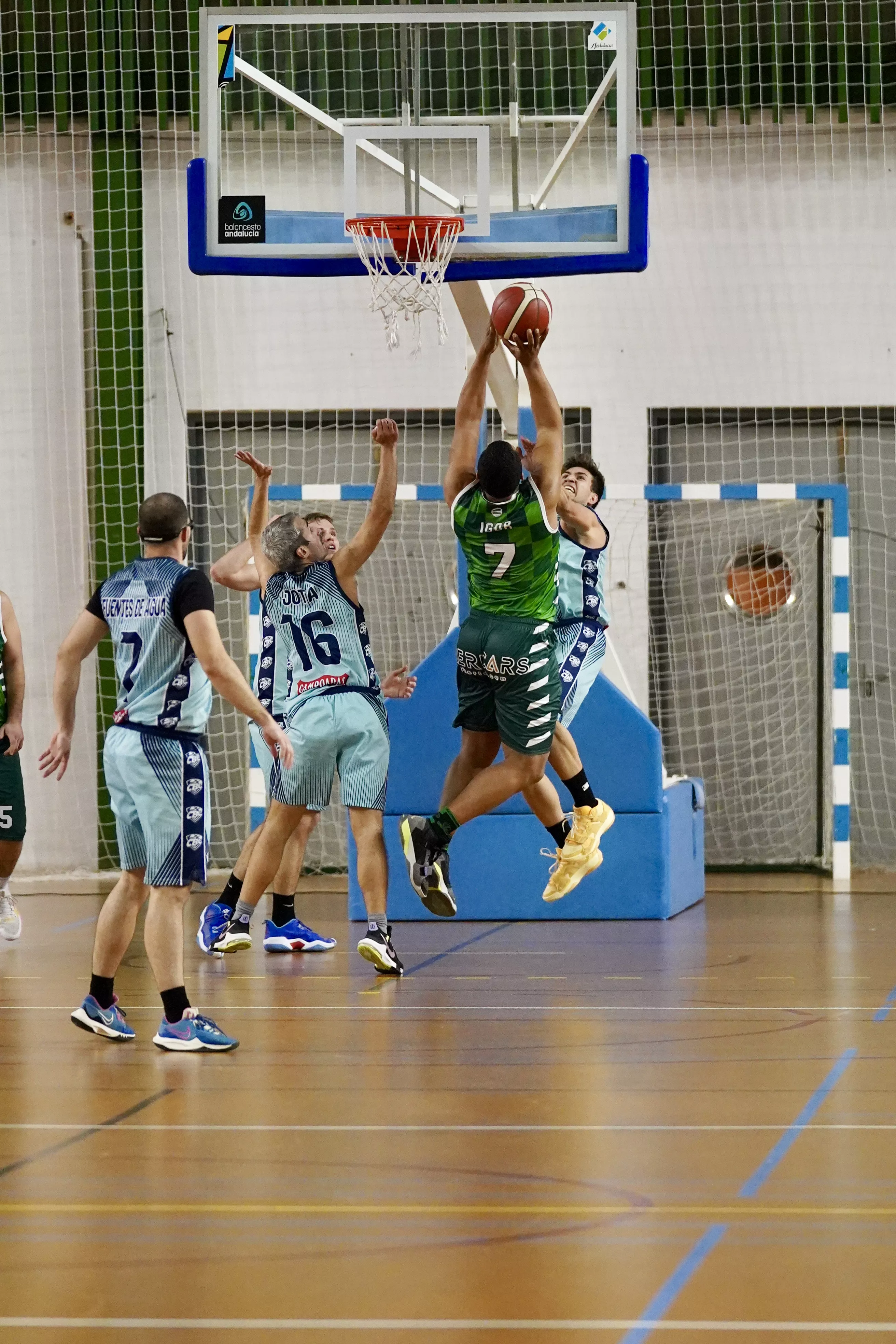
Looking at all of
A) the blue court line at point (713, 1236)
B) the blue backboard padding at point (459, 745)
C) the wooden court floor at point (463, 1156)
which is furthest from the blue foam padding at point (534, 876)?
the blue court line at point (713, 1236)

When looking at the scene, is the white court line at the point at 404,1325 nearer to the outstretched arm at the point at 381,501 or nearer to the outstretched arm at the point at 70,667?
the outstretched arm at the point at 70,667

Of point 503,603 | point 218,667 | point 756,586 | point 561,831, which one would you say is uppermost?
point 756,586

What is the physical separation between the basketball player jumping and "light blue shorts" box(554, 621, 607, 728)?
1101 mm

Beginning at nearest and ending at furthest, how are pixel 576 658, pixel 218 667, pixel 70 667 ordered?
1. pixel 218 667
2. pixel 70 667
3. pixel 576 658

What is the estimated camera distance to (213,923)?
7562 mm

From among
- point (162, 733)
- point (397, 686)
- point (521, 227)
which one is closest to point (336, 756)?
point (397, 686)

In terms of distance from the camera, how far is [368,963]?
7168 millimetres

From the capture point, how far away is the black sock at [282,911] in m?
7.70

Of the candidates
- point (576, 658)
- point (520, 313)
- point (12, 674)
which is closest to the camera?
point (520, 313)

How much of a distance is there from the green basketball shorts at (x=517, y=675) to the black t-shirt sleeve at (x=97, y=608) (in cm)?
180

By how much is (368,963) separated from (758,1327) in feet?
14.7

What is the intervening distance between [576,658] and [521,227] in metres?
2.12

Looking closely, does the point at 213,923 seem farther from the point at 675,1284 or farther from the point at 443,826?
the point at 675,1284

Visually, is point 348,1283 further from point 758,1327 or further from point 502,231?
point 502,231
